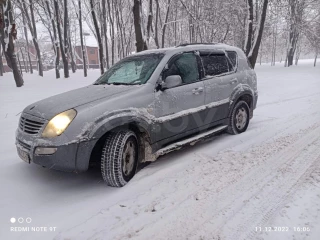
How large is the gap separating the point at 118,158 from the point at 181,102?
4.48 ft

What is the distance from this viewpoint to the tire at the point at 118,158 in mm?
2914

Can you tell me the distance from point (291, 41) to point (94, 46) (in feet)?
160

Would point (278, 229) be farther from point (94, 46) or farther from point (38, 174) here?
point (94, 46)

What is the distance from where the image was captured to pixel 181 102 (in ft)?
12.1

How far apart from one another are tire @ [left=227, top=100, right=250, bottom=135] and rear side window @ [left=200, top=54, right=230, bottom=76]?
0.82 meters

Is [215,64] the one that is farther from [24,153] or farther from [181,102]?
[24,153]

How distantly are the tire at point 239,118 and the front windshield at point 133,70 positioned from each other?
6.67 feet

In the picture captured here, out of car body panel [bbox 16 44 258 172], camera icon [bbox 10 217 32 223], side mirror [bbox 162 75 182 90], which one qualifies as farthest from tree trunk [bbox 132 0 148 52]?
camera icon [bbox 10 217 32 223]

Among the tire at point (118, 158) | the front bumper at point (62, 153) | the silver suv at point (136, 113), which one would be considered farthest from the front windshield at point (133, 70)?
the front bumper at point (62, 153)

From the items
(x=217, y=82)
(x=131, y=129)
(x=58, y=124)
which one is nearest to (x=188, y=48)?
(x=217, y=82)

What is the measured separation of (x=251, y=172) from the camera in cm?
331

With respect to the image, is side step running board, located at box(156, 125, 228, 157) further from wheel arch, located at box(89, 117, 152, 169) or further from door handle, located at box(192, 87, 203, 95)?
door handle, located at box(192, 87, 203, 95)

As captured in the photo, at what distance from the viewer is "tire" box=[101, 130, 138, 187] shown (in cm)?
291

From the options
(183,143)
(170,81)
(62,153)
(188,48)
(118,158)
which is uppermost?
(188,48)
